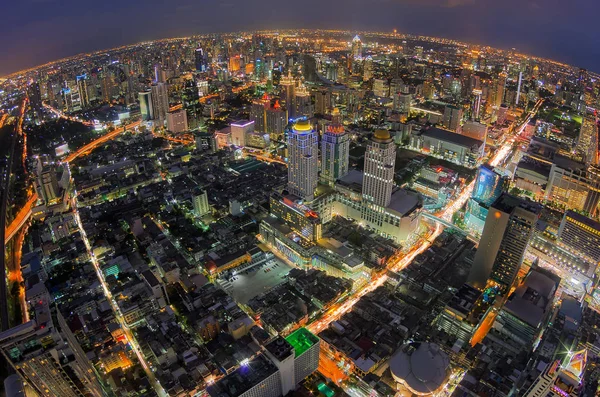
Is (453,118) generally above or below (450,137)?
above

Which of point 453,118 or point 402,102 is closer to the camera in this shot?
point 453,118

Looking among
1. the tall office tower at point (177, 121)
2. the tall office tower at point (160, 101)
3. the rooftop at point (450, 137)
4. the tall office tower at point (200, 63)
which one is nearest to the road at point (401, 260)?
the rooftop at point (450, 137)

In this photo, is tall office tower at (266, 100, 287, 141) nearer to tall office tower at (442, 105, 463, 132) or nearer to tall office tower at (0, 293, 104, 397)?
tall office tower at (442, 105, 463, 132)

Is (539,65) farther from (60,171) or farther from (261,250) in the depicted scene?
(60,171)

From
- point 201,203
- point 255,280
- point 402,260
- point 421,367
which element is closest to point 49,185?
point 201,203

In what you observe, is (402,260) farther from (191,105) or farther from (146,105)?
(146,105)
